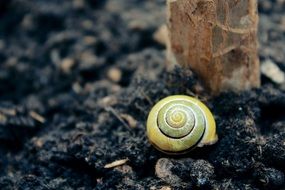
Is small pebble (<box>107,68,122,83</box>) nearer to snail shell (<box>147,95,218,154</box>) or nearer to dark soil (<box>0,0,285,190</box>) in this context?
dark soil (<box>0,0,285,190</box>)

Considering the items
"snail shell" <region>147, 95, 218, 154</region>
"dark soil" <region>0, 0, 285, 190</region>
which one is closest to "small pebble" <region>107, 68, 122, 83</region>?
"dark soil" <region>0, 0, 285, 190</region>

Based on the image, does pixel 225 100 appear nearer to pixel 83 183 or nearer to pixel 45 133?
pixel 83 183

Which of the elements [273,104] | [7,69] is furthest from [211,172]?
[7,69]

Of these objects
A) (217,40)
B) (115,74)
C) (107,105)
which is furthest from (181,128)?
(115,74)

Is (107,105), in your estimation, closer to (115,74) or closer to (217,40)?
(115,74)

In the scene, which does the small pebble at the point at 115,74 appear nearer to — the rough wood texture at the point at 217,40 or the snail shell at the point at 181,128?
the rough wood texture at the point at 217,40
